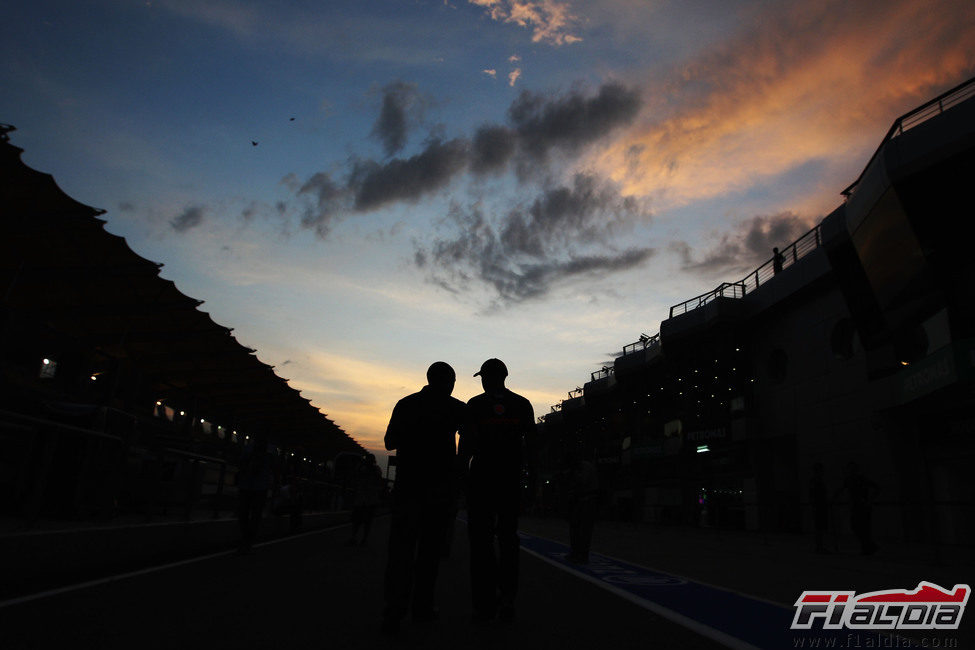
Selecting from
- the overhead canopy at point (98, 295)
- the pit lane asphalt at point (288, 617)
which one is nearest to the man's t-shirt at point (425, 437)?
the pit lane asphalt at point (288, 617)

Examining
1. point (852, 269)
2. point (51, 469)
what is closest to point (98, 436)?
point (51, 469)

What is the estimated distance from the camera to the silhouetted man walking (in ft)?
13.3

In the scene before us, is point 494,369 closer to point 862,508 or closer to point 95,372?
point 95,372

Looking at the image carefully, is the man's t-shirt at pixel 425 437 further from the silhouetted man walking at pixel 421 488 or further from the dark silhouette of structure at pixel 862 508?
the dark silhouette of structure at pixel 862 508

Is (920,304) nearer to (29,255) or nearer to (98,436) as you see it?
(98,436)

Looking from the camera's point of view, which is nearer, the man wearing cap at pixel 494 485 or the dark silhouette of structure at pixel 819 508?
the man wearing cap at pixel 494 485

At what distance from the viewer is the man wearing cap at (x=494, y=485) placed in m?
4.30

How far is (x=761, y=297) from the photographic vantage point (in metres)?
27.7

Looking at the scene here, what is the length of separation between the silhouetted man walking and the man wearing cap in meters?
0.18

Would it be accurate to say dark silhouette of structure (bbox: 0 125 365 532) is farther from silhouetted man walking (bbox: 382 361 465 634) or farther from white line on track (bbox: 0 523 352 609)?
silhouetted man walking (bbox: 382 361 465 634)

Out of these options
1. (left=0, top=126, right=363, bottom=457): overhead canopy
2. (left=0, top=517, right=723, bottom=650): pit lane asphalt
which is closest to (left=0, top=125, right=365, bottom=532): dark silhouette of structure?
(left=0, top=126, right=363, bottom=457): overhead canopy

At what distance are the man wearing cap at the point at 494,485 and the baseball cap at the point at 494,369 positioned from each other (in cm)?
13

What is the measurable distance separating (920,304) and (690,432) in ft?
54.9

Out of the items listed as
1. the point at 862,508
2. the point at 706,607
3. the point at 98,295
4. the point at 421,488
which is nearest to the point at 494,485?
the point at 421,488
